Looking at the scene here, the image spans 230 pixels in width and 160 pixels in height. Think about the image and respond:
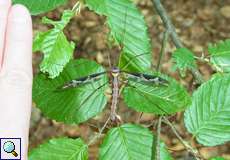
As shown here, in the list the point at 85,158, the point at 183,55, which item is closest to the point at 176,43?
the point at 183,55

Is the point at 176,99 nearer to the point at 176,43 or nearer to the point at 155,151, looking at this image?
the point at 155,151

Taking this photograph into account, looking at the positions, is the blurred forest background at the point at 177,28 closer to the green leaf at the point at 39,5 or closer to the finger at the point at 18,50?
the green leaf at the point at 39,5

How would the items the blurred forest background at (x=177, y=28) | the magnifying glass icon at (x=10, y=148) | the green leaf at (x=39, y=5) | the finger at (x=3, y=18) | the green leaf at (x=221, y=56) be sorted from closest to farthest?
the magnifying glass icon at (x=10, y=148) < the finger at (x=3, y=18) < the green leaf at (x=39, y=5) < the green leaf at (x=221, y=56) < the blurred forest background at (x=177, y=28)

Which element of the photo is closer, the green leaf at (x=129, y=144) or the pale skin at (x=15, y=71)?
the pale skin at (x=15, y=71)

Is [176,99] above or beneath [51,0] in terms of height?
beneath

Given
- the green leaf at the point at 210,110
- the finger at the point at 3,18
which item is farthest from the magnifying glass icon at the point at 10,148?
the green leaf at the point at 210,110

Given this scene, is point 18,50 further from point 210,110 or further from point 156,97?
point 210,110

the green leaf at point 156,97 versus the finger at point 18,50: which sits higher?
the finger at point 18,50

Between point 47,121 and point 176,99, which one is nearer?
point 176,99
